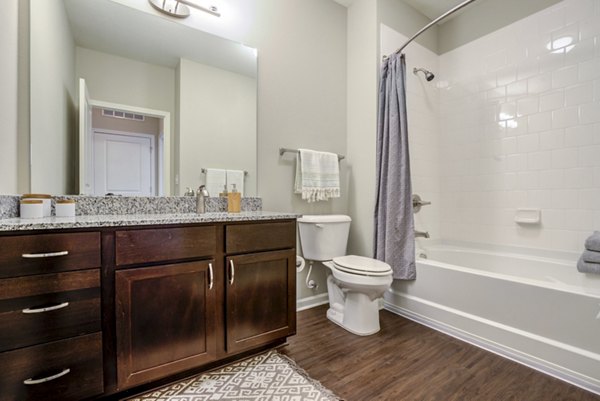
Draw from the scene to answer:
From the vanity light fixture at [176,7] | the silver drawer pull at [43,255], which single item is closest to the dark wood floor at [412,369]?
the silver drawer pull at [43,255]

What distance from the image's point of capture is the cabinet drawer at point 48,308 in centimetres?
99

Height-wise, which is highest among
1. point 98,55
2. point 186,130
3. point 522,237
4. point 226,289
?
point 98,55

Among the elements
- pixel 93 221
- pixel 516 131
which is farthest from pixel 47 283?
pixel 516 131

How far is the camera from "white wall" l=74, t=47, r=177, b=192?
5.16 feet

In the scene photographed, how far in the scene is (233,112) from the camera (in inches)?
79.7

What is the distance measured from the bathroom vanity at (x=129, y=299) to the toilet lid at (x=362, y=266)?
0.52 m

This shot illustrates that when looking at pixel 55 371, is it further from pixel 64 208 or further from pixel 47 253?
pixel 64 208

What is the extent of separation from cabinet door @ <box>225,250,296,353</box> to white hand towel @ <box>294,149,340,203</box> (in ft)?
2.31

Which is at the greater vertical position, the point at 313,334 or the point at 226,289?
the point at 226,289

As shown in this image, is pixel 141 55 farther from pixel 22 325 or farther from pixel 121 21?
pixel 22 325

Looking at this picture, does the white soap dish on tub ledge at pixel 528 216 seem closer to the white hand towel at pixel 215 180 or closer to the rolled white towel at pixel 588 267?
the rolled white towel at pixel 588 267

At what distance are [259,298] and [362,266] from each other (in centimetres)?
73

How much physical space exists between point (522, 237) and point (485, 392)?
1.47 meters

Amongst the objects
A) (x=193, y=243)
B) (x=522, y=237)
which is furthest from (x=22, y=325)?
(x=522, y=237)
